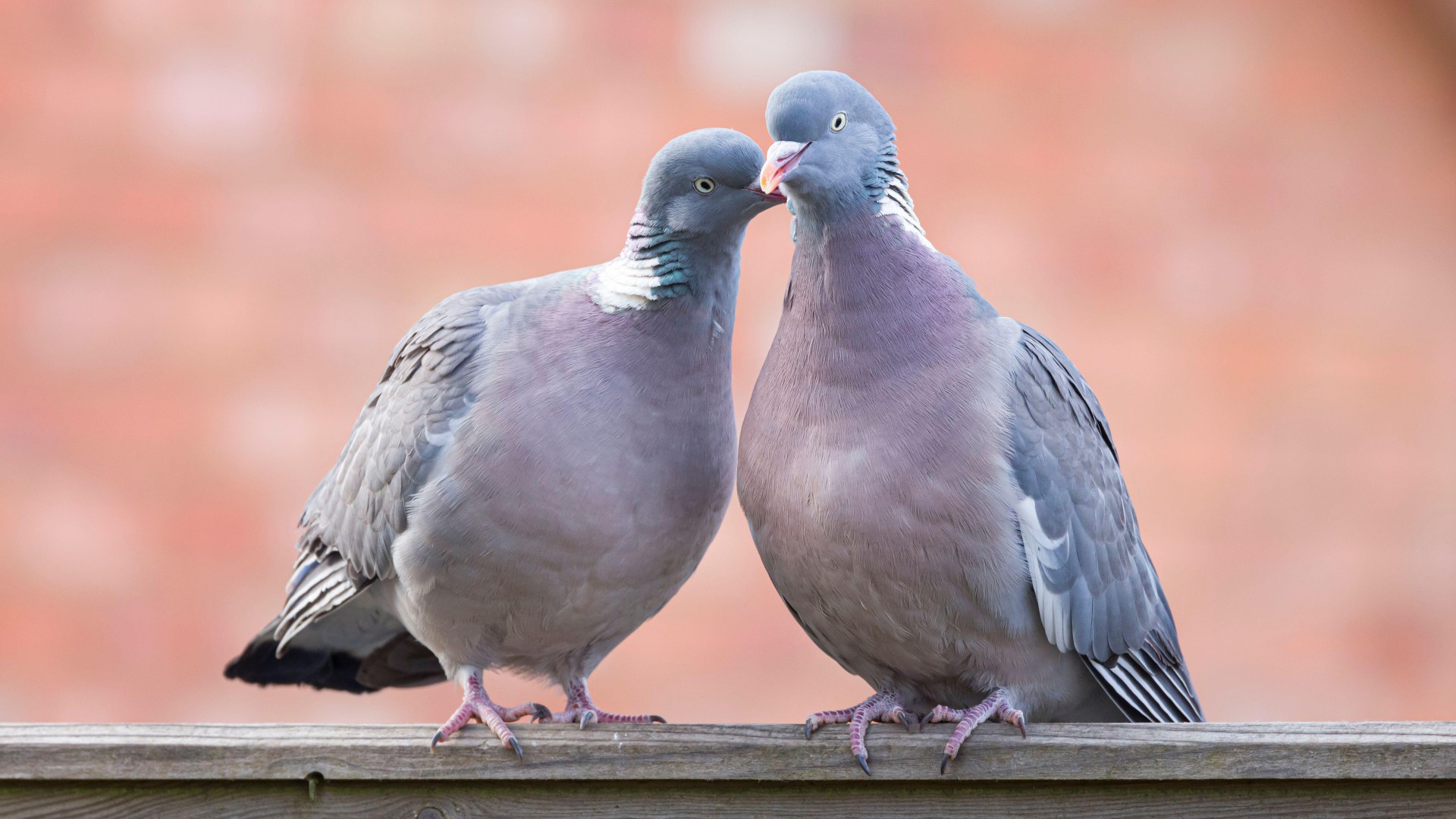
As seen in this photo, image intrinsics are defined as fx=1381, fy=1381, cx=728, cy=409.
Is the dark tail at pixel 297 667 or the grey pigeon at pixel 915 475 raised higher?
the grey pigeon at pixel 915 475

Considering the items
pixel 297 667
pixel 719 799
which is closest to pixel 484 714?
pixel 719 799

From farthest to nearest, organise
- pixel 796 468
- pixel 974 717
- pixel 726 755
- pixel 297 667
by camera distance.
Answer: pixel 297 667
pixel 796 468
pixel 974 717
pixel 726 755

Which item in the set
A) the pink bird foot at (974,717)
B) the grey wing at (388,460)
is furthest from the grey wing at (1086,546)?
the grey wing at (388,460)

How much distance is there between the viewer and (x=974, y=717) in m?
2.22

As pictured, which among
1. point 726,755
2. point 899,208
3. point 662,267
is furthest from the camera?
point 662,267

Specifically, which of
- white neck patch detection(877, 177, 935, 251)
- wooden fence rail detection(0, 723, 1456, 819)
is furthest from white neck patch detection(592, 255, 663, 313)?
wooden fence rail detection(0, 723, 1456, 819)

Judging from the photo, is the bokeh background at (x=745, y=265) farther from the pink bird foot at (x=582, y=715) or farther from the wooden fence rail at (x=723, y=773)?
the wooden fence rail at (x=723, y=773)

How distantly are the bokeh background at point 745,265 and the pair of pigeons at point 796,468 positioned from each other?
72.1 inches

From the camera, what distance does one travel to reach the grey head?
231 cm

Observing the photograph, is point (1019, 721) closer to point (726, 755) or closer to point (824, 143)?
point (726, 755)

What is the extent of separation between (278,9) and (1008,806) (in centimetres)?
355

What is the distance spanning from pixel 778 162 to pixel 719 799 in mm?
1024

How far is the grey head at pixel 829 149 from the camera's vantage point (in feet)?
7.58

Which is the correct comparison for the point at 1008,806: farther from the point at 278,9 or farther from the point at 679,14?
the point at 278,9
